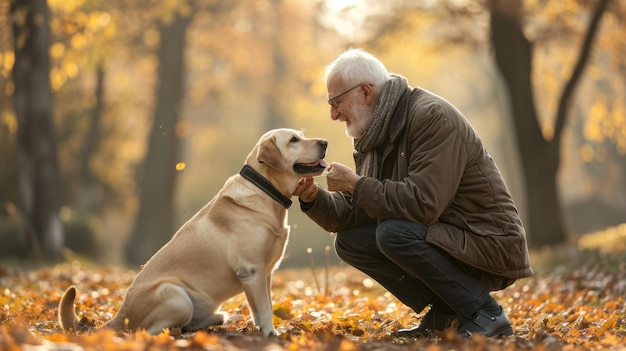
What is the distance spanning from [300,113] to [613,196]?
14.8 m

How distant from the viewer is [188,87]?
26.2 m

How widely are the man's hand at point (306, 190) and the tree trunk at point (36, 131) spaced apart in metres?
9.24

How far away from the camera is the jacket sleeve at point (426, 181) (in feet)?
18.0

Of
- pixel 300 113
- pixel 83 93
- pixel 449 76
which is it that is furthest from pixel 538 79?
pixel 449 76

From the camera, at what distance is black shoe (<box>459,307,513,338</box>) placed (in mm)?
5512

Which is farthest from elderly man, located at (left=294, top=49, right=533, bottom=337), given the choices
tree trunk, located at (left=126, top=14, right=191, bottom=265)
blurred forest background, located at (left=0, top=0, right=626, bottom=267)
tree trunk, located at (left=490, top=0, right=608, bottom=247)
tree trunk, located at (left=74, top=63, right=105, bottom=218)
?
tree trunk, located at (left=74, top=63, right=105, bottom=218)

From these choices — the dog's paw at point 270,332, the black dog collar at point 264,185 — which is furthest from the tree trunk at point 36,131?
the dog's paw at point 270,332

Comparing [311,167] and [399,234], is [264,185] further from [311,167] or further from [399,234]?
[399,234]

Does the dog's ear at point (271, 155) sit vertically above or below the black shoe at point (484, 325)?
above

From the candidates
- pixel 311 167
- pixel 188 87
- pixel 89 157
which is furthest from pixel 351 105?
pixel 188 87

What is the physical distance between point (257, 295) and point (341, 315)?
1406mm

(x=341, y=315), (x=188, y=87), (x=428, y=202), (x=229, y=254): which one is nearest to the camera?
(x=428, y=202)

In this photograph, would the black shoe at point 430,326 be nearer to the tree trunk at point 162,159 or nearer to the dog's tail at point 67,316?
the dog's tail at point 67,316

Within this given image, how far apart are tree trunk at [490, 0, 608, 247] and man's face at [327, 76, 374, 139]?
35.1 ft
